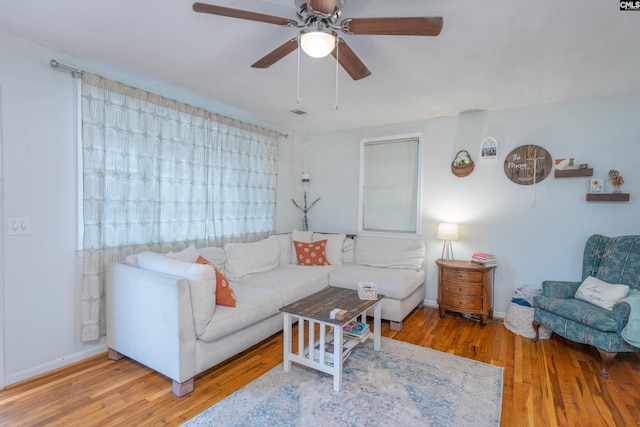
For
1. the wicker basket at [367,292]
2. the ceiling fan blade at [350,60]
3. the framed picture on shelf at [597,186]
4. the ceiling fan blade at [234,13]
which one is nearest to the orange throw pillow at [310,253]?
the wicker basket at [367,292]

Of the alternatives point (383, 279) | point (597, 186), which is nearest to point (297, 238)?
point (383, 279)

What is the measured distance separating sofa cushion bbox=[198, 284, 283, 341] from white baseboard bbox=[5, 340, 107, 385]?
1201mm

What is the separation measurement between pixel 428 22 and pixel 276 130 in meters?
3.22

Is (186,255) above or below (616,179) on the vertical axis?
below

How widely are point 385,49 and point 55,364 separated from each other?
11.3ft

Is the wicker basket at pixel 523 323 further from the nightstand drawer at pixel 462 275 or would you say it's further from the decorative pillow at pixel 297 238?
the decorative pillow at pixel 297 238

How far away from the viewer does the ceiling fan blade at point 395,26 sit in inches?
58.4

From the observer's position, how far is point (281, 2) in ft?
5.75

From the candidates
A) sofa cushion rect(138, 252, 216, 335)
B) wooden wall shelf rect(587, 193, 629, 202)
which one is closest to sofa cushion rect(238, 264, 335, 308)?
sofa cushion rect(138, 252, 216, 335)

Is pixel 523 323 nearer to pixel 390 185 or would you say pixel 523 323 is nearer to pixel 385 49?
pixel 390 185

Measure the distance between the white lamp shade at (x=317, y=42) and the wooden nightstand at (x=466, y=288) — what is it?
2.78 meters

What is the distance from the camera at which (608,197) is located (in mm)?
3029

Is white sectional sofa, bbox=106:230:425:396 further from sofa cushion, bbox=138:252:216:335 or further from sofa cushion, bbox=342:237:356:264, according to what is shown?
sofa cushion, bbox=342:237:356:264

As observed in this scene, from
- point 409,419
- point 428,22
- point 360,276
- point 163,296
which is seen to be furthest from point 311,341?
point 428,22
